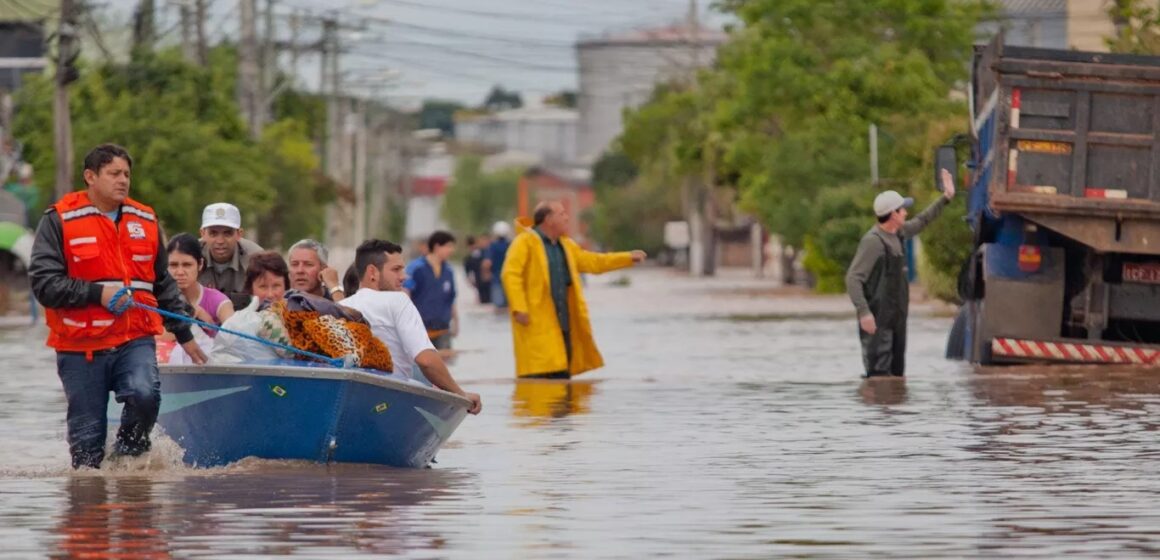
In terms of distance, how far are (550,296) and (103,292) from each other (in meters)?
9.45

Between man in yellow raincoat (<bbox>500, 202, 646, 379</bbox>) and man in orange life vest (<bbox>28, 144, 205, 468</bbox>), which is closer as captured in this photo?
man in orange life vest (<bbox>28, 144, 205, 468</bbox>)

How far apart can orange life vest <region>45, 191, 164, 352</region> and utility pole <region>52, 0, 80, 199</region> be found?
28.7 meters

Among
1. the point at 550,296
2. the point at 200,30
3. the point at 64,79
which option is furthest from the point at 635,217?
the point at 550,296

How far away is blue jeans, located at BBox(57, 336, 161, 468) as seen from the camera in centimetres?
1410

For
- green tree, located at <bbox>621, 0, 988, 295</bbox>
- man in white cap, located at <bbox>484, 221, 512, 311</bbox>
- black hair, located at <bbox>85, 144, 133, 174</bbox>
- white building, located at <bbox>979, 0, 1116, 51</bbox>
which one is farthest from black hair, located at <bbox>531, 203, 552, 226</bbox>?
white building, located at <bbox>979, 0, 1116, 51</bbox>

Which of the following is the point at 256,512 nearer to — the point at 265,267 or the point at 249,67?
the point at 265,267

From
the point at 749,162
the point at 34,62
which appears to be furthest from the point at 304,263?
the point at 34,62

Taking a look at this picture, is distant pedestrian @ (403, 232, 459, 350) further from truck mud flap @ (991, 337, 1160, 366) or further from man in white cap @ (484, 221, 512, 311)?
man in white cap @ (484, 221, 512, 311)

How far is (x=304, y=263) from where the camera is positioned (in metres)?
15.3

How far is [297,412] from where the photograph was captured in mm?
14266

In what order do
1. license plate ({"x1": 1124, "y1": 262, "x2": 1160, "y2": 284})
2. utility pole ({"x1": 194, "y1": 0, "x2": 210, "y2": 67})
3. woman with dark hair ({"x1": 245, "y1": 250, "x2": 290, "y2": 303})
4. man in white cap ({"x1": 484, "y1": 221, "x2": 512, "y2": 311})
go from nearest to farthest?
woman with dark hair ({"x1": 245, "y1": 250, "x2": 290, "y2": 303}) → license plate ({"x1": 1124, "y1": 262, "x2": 1160, "y2": 284}) → man in white cap ({"x1": 484, "y1": 221, "x2": 512, "y2": 311}) → utility pole ({"x1": 194, "y1": 0, "x2": 210, "y2": 67})

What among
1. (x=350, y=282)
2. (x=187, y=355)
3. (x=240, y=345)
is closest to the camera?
(x=240, y=345)

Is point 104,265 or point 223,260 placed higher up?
point 104,265

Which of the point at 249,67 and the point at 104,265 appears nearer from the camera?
the point at 104,265
